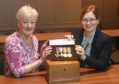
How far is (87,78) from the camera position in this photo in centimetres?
206

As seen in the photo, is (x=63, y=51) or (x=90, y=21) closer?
(x=63, y=51)

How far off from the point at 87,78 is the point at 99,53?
13.6 inches

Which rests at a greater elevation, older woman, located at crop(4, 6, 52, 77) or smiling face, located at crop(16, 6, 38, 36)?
smiling face, located at crop(16, 6, 38, 36)

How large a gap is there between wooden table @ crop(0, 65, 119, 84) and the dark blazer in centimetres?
7

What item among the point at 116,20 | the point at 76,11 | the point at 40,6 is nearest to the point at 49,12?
the point at 40,6

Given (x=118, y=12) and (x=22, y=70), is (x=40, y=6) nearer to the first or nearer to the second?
(x=118, y=12)

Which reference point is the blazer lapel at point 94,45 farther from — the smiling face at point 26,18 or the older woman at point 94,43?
the smiling face at point 26,18

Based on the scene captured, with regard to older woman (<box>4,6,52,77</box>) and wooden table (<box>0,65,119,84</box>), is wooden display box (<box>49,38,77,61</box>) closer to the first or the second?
older woman (<box>4,6,52,77</box>)

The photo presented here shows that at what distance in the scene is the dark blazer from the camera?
221cm

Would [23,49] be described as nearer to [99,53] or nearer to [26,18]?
[26,18]

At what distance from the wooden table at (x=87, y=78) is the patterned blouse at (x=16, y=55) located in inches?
3.1

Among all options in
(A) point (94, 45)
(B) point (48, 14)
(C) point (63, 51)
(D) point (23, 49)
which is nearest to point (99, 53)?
(A) point (94, 45)

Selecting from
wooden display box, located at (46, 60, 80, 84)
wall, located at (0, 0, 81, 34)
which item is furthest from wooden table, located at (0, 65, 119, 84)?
wall, located at (0, 0, 81, 34)

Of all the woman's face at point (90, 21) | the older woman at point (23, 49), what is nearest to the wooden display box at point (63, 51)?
the older woman at point (23, 49)
